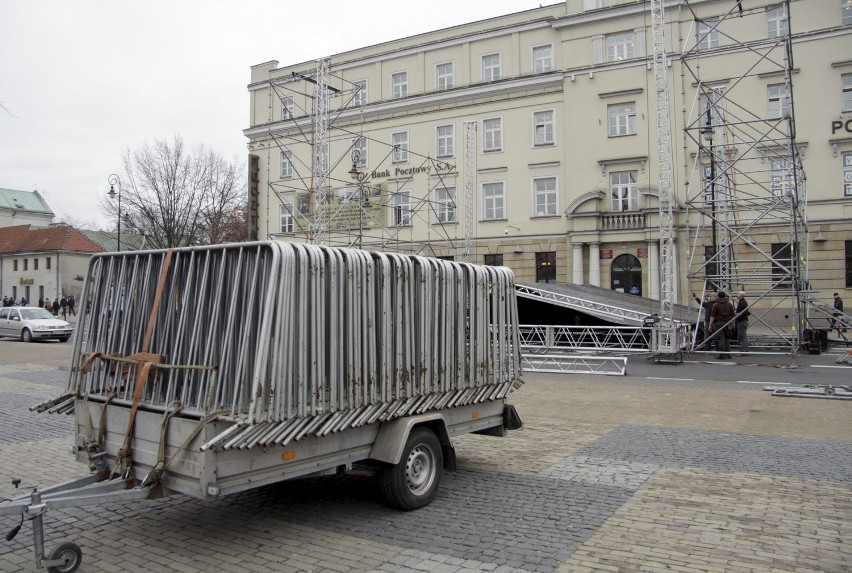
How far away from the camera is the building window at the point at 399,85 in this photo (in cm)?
4078

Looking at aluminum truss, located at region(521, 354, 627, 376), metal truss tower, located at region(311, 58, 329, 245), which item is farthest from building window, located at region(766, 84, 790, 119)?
metal truss tower, located at region(311, 58, 329, 245)

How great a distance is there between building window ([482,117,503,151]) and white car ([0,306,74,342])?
23.0 metres

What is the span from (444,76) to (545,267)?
12660 mm

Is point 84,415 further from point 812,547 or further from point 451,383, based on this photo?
point 812,547

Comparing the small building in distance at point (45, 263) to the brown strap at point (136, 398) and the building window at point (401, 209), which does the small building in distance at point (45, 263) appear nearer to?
the building window at point (401, 209)

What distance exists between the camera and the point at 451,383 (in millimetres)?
6602

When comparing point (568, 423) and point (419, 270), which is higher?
point (419, 270)

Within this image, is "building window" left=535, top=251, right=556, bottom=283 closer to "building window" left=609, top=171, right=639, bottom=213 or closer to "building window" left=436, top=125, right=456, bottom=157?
"building window" left=609, top=171, right=639, bottom=213

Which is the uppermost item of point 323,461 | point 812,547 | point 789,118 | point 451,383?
point 789,118

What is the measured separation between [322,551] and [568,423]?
240 inches

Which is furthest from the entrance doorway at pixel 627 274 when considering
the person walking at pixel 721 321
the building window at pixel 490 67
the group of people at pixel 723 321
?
the person walking at pixel 721 321

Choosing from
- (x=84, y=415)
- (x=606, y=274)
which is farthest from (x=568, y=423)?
(x=606, y=274)

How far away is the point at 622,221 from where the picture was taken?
33938 mm

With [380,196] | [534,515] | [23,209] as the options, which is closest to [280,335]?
[534,515]
